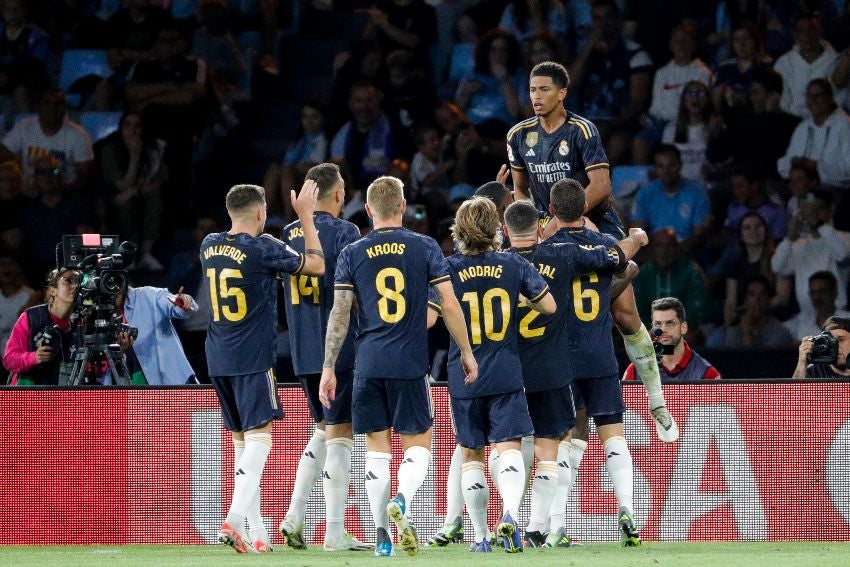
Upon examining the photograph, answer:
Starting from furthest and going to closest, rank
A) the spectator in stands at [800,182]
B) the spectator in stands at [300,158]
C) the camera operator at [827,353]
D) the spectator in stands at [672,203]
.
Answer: the spectator in stands at [300,158] → the spectator in stands at [672,203] → the spectator in stands at [800,182] → the camera operator at [827,353]

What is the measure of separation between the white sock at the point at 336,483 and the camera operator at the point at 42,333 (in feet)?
9.47

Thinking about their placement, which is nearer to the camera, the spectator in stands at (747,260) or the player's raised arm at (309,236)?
the player's raised arm at (309,236)

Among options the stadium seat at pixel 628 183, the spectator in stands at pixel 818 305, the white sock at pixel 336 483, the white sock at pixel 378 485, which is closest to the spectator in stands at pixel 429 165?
the stadium seat at pixel 628 183

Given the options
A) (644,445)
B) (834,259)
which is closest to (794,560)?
(644,445)

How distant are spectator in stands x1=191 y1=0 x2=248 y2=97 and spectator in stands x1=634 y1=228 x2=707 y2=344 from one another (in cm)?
546

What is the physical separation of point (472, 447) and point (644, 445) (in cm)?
211

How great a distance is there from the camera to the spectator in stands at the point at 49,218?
15695 millimetres

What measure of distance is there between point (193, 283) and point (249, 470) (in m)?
6.84

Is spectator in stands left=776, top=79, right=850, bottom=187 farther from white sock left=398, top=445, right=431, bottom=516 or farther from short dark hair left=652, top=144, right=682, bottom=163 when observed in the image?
white sock left=398, top=445, right=431, bottom=516

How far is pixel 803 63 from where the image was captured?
50.4 feet

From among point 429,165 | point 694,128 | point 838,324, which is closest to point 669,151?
point 694,128

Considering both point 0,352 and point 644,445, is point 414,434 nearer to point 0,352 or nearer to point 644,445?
point 644,445

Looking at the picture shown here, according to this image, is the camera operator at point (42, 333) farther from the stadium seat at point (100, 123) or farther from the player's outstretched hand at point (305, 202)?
the stadium seat at point (100, 123)

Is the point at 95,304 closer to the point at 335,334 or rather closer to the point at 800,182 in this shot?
the point at 335,334
